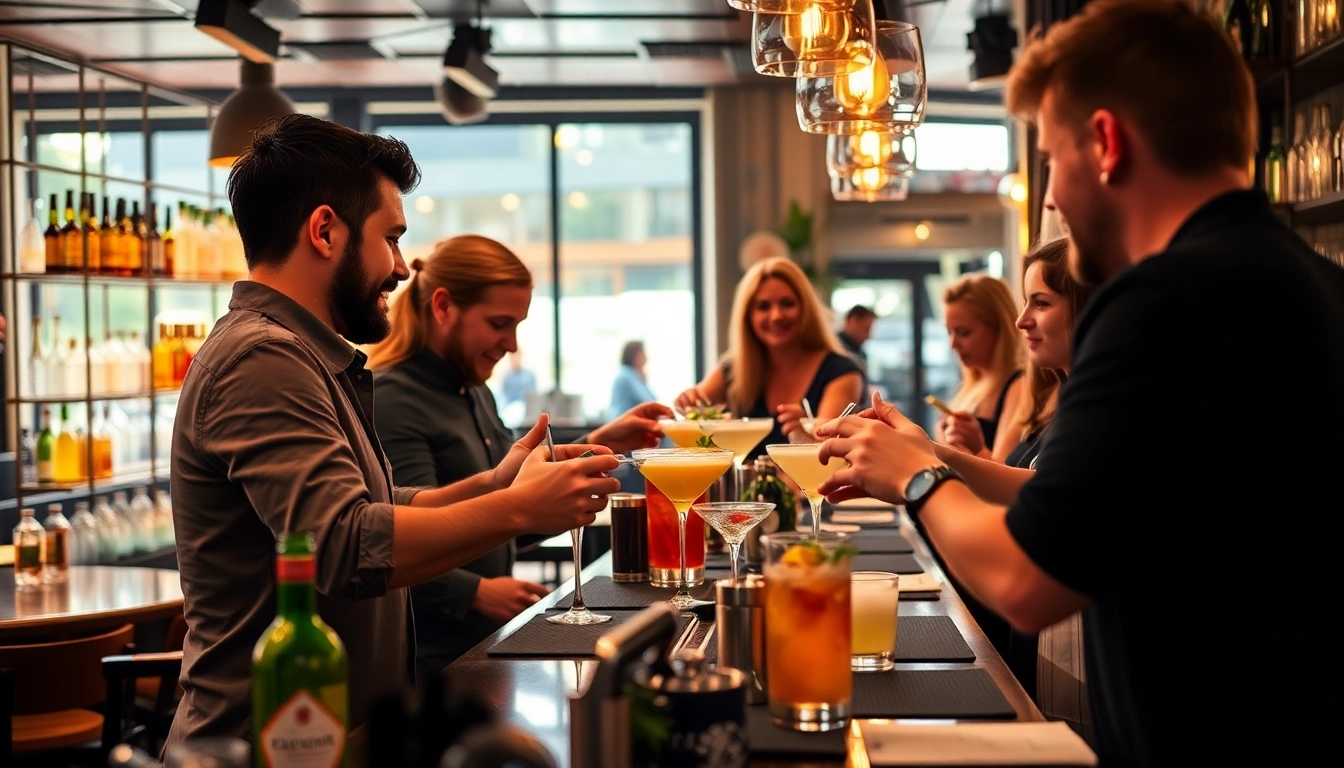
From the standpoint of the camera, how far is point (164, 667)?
2482mm

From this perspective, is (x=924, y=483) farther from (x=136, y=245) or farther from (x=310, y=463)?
(x=136, y=245)

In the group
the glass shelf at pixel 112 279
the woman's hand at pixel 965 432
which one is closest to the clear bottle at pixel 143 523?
the glass shelf at pixel 112 279

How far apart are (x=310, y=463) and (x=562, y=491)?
1.10 feet

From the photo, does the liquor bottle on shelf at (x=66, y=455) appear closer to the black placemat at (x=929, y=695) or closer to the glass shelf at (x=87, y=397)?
the glass shelf at (x=87, y=397)

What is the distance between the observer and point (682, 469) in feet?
7.35

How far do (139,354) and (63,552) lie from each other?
2.16 meters

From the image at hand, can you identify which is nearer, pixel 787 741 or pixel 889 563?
pixel 787 741

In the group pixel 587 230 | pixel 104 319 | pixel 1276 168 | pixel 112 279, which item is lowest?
pixel 104 319

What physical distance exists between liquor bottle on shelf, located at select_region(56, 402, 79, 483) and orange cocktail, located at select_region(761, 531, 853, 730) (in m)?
4.51

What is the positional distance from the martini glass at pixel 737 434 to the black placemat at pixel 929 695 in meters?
1.26

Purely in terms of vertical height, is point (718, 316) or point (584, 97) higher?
point (584, 97)

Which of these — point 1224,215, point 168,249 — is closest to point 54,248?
point 168,249

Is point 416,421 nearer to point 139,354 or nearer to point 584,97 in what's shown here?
point 139,354

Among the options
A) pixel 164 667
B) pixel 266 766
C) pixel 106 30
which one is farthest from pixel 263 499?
pixel 106 30
